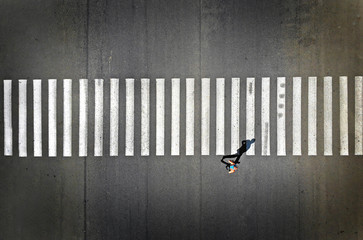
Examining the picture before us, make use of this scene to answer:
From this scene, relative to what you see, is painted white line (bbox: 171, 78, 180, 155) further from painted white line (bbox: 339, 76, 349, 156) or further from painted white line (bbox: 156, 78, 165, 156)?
painted white line (bbox: 339, 76, 349, 156)

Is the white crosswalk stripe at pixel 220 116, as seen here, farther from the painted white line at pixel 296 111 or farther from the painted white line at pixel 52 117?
the painted white line at pixel 52 117

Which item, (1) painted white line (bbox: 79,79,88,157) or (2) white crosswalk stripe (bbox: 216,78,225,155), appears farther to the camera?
(1) painted white line (bbox: 79,79,88,157)

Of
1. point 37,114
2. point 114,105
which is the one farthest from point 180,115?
point 37,114

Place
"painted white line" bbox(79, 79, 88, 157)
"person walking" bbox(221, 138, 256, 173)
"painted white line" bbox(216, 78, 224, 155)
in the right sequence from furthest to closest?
1. "painted white line" bbox(79, 79, 88, 157)
2. "painted white line" bbox(216, 78, 224, 155)
3. "person walking" bbox(221, 138, 256, 173)

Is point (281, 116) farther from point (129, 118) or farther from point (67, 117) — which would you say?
point (67, 117)

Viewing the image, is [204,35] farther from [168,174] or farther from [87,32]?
[168,174]

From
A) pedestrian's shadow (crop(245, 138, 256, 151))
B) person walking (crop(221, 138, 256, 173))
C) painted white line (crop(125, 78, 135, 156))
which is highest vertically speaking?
painted white line (crop(125, 78, 135, 156))

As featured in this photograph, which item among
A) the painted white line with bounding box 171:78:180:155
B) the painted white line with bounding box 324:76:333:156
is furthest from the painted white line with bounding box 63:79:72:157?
the painted white line with bounding box 324:76:333:156
